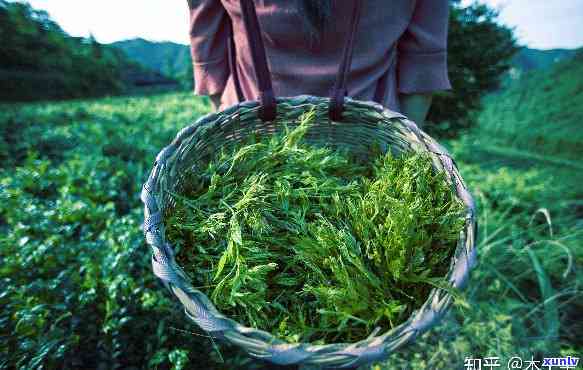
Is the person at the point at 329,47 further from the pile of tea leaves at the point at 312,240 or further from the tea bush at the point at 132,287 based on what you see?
the tea bush at the point at 132,287

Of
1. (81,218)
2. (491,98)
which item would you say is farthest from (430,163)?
(491,98)

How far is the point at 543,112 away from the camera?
11.5ft

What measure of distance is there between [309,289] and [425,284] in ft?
1.01

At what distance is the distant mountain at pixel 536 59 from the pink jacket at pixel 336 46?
9.99 ft

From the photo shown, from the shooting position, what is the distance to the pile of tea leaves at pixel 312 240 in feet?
2.95

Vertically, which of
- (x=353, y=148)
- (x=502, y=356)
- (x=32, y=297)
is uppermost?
(x=353, y=148)

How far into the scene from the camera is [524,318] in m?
2.02

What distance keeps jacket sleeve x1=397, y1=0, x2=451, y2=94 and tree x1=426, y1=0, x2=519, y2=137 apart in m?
1.87

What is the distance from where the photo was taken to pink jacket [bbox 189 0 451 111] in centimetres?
134

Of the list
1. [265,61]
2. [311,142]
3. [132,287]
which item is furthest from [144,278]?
[265,61]

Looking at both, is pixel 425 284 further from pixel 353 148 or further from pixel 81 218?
pixel 81 218

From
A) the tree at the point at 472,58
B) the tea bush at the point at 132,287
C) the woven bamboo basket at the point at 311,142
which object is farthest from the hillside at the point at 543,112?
the woven bamboo basket at the point at 311,142

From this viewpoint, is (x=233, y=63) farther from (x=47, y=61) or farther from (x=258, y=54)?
(x=47, y=61)

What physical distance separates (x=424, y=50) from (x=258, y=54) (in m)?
0.71
